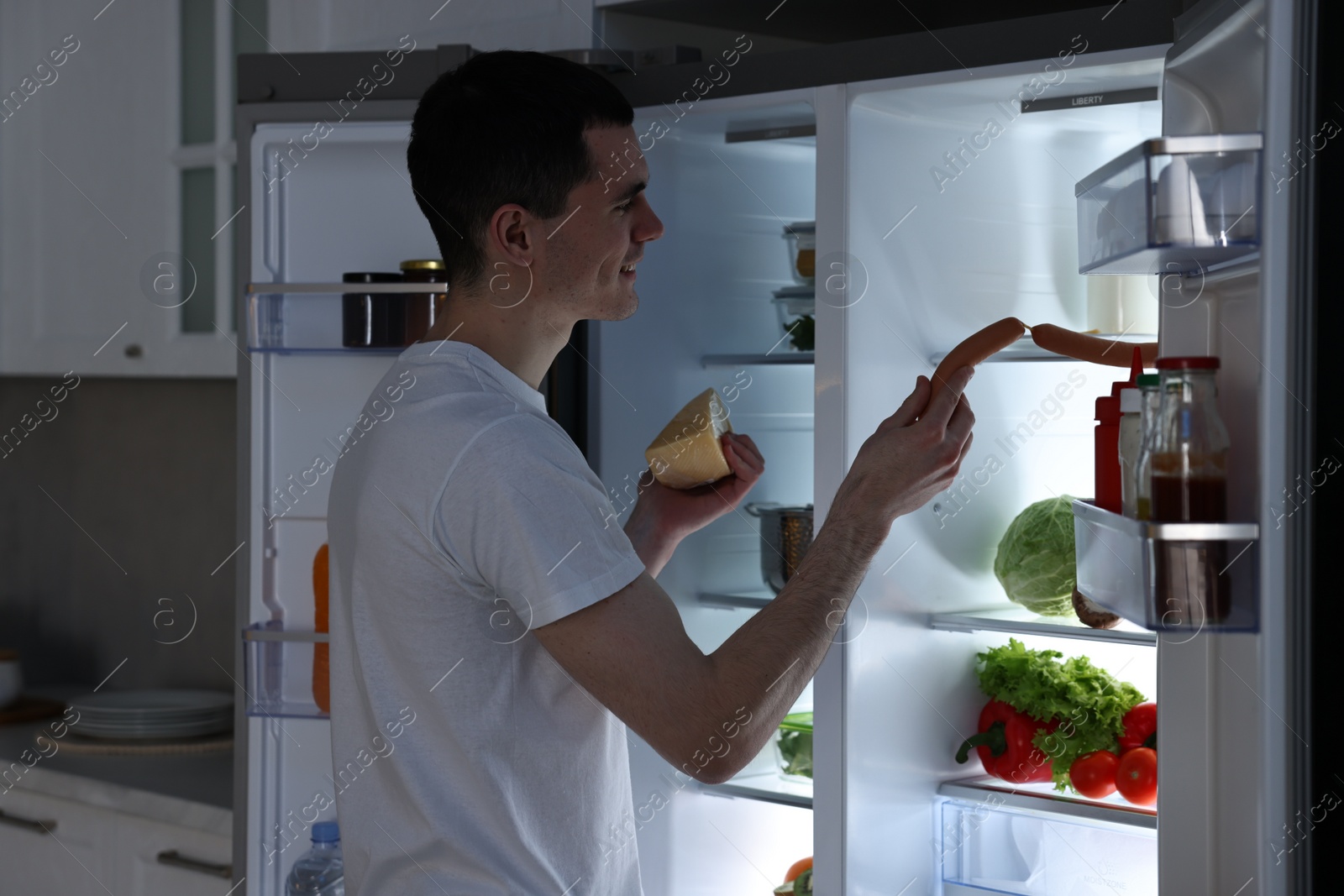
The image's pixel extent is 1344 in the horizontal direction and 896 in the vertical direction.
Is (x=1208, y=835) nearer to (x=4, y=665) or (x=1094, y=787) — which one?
(x=1094, y=787)

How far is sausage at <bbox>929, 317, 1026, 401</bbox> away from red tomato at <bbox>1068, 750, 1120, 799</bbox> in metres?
0.66

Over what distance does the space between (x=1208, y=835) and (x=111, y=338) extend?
2.48m

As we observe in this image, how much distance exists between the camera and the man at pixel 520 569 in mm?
1189

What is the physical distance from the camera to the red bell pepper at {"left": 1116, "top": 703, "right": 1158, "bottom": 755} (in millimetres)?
1812

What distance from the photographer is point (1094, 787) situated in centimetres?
181

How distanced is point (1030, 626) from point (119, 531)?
2650mm

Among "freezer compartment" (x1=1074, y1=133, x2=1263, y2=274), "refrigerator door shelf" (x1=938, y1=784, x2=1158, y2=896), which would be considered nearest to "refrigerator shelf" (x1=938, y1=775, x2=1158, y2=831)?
"refrigerator door shelf" (x1=938, y1=784, x2=1158, y2=896)

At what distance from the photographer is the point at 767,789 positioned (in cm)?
209

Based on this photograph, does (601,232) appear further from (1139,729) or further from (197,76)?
(197,76)

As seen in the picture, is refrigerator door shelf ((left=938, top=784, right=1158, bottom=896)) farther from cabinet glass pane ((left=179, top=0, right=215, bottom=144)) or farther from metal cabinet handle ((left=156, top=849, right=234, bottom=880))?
cabinet glass pane ((left=179, top=0, right=215, bottom=144))

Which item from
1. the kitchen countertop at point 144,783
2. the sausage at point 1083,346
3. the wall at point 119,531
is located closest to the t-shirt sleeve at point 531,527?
the sausage at point 1083,346

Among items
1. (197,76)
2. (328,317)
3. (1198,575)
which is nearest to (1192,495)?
(1198,575)

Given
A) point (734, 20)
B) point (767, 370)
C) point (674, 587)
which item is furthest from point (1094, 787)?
point (734, 20)

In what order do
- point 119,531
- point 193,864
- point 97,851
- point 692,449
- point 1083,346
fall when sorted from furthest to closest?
1. point 119,531
2. point 97,851
3. point 193,864
4. point 692,449
5. point 1083,346
